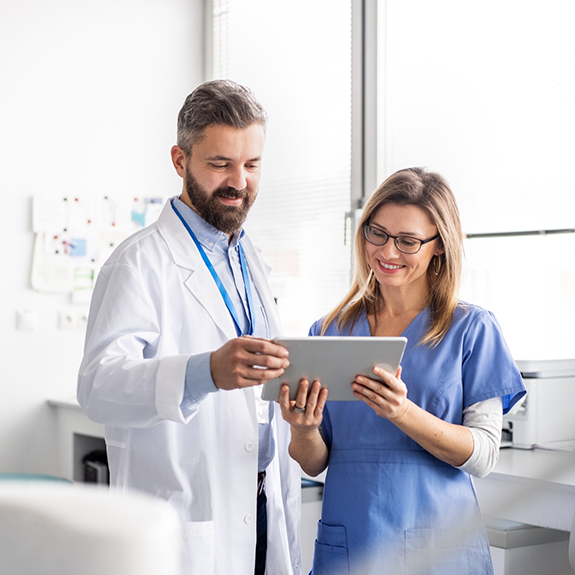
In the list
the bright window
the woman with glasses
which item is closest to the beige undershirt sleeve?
the woman with glasses

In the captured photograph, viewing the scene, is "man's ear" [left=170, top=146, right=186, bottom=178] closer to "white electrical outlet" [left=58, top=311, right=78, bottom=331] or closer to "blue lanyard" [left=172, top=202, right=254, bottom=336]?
"blue lanyard" [left=172, top=202, right=254, bottom=336]

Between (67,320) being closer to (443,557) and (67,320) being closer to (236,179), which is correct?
(236,179)

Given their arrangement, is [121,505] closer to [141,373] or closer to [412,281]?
[141,373]

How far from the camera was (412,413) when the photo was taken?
1.19 m

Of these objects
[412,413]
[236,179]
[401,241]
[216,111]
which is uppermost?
[216,111]

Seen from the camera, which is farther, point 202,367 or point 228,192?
point 228,192

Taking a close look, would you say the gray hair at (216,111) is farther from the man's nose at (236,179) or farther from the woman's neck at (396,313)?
the woman's neck at (396,313)

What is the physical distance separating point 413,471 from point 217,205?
626mm

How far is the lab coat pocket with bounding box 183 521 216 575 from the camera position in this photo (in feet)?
4.13

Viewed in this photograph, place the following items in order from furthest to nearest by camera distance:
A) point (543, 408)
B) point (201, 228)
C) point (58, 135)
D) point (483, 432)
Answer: point (58, 135)
point (543, 408)
point (201, 228)
point (483, 432)

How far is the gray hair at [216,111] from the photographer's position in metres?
1.36

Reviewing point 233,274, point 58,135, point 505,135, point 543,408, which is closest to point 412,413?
point 233,274

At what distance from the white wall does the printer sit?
218cm

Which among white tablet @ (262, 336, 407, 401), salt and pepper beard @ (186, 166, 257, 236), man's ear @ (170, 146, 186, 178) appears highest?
man's ear @ (170, 146, 186, 178)
